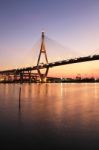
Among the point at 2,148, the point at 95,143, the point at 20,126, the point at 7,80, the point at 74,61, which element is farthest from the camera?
the point at 7,80

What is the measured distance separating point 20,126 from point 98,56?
34.4 meters

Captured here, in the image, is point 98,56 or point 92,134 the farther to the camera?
point 98,56

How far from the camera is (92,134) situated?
7.86 m

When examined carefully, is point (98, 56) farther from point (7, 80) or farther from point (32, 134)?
point (7, 80)

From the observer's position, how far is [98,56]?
42.0 metres

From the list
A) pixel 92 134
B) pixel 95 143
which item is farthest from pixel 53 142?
pixel 92 134

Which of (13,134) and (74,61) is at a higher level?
(74,61)

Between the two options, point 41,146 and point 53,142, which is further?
point 53,142

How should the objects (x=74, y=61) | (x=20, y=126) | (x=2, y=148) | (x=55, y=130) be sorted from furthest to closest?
(x=74, y=61)
(x=20, y=126)
(x=55, y=130)
(x=2, y=148)

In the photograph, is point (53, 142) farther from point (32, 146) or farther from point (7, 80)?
point (7, 80)

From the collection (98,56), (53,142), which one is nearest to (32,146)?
(53,142)

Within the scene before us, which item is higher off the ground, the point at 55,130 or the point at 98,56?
the point at 98,56

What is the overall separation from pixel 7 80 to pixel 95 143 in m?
117

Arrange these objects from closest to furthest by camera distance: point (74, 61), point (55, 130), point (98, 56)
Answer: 1. point (55, 130)
2. point (98, 56)
3. point (74, 61)
